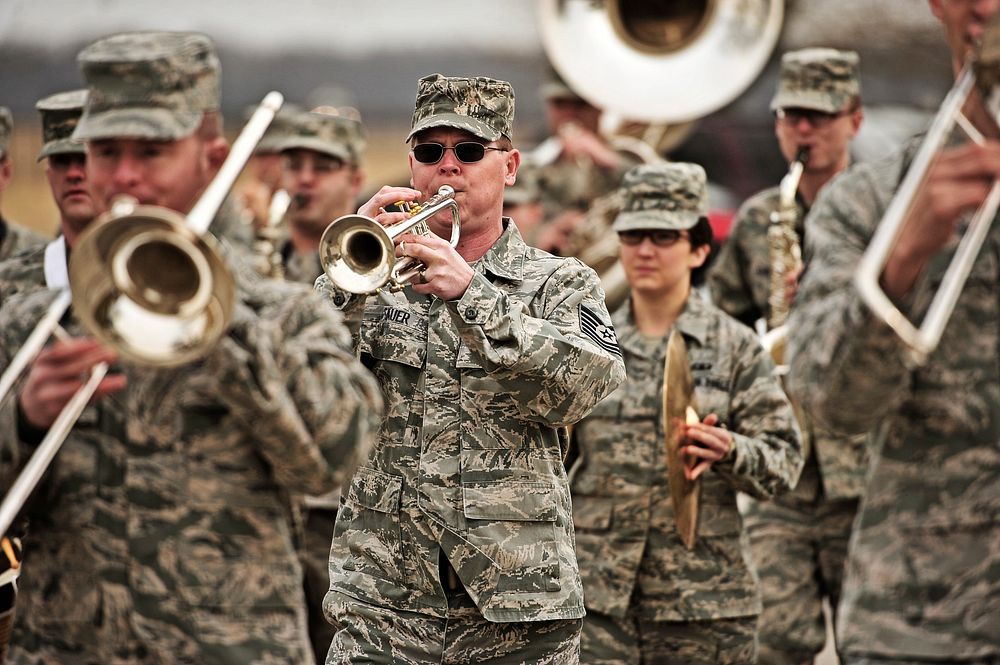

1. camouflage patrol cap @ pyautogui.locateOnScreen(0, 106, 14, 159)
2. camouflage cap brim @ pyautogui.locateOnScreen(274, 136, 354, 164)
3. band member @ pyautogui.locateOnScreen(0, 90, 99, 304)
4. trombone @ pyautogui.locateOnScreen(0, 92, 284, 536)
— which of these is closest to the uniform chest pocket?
band member @ pyautogui.locateOnScreen(0, 90, 99, 304)

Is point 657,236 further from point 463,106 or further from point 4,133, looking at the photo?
point 4,133

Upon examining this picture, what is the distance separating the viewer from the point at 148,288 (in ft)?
13.6

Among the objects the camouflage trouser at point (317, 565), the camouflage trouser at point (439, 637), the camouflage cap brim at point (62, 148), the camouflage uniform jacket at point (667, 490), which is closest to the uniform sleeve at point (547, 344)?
the camouflage trouser at point (439, 637)

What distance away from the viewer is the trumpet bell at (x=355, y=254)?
531cm

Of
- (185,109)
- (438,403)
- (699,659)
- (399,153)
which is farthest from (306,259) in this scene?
(399,153)

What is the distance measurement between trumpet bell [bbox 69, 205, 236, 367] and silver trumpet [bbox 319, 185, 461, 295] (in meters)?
1.18

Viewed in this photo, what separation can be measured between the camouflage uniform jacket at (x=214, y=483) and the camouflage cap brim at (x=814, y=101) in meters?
5.22

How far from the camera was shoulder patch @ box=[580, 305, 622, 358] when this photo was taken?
5.71 m

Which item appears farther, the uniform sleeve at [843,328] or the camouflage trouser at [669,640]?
the camouflage trouser at [669,640]

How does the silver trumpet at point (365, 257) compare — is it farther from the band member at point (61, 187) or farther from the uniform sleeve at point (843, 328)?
the uniform sleeve at point (843, 328)

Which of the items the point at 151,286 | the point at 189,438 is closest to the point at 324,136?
the point at 189,438

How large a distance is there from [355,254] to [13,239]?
474 cm

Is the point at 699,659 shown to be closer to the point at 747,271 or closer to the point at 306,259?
the point at 747,271

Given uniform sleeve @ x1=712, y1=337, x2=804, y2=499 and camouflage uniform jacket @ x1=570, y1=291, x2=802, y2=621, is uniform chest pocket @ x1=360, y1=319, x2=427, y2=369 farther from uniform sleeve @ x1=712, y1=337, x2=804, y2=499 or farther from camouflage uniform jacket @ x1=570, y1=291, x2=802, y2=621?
uniform sleeve @ x1=712, y1=337, x2=804, y2=499
